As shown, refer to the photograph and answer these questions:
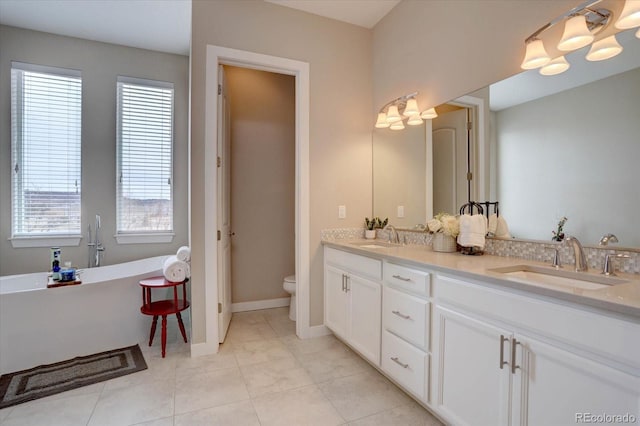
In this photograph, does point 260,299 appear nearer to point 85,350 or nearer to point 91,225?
point 85,350

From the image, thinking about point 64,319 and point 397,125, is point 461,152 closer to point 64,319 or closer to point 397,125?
point 397,125

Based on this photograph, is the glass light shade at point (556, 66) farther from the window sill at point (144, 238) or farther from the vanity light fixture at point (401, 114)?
the window sill at point (144, 238)

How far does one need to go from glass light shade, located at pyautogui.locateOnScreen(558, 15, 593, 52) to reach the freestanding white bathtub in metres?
3.28

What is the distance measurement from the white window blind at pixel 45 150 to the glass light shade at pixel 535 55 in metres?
4.06

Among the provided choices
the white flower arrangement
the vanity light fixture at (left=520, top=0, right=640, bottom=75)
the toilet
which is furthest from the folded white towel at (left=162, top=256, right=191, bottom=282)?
the vanity light fixture at (left=520, top=0, right=640, bottom=75)

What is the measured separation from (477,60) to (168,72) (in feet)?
11.0

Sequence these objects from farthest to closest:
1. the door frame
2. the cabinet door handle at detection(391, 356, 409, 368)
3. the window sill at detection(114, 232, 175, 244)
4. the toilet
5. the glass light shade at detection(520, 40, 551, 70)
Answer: the window sill at detection(114, 232, 175, 244) → the toilet → the door frame → the cabinet door handle at detection(391, 356, 409, 368) → the glass light shade at detection(520, 40, 551, 70)

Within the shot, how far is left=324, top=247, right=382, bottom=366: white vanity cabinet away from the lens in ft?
6.93

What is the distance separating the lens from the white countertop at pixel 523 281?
3.06 ft

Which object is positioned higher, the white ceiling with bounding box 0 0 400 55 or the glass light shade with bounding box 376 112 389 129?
the white ceiling with bounding box 0 0 400 55

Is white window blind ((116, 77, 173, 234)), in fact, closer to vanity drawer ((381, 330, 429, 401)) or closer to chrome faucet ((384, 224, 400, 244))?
chrome faucet ((384, 224, 400, 244))

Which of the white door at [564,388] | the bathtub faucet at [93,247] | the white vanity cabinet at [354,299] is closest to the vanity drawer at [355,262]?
the white vanity cabinet at [354,299]

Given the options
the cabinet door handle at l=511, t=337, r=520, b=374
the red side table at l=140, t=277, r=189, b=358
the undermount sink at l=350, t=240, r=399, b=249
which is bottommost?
→ the red side table at l=140, t=277, r=189, b=358

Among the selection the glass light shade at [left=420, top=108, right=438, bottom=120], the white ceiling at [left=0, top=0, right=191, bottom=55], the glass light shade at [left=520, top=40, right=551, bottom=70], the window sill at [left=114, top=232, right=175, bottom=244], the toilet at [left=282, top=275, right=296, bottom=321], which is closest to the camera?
the glass light shade at [left=520, top=40, right=551, bottom=70]
